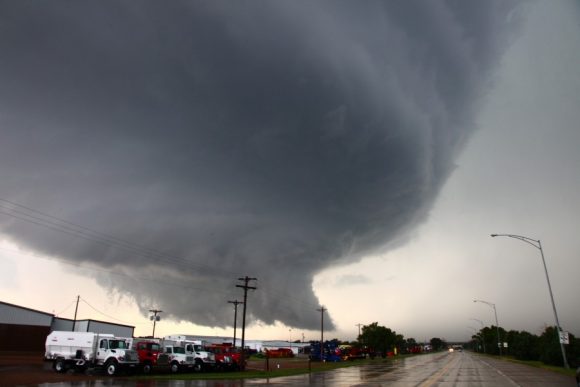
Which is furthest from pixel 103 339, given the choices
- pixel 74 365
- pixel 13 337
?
pixel 13 337

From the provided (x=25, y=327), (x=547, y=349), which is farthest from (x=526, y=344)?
(x=25, y=327)

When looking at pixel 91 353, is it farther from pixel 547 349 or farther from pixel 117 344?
pixel 547 349

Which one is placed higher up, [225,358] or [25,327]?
[25,327]

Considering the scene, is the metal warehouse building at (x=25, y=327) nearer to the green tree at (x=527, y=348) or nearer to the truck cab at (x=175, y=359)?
the truck cab at (x=175, y=359)

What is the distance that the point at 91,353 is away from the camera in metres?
38.2

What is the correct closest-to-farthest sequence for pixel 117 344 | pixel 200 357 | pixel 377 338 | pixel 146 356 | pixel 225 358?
1. pixel 117 344
2. pixel 146 356
3. pixel 200 357
4. pixel 225 358
5. pixel 377 338

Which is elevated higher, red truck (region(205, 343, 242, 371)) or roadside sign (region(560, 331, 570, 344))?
roadside sign (region(560, 331, 570, 344))

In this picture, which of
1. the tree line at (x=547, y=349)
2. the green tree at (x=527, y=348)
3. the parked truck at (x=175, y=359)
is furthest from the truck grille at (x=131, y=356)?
the green tree at (x=527, y=348)

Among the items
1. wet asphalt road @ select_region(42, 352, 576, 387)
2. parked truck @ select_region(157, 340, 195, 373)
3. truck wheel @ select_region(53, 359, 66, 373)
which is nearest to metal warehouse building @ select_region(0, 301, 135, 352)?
truck wheel @ select_region(53, 359, 66, 373)

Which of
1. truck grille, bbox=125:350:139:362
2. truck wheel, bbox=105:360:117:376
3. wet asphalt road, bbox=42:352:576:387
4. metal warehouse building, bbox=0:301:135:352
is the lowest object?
wet asphalt road, bbox=42:352:576:387

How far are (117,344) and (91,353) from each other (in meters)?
2.31

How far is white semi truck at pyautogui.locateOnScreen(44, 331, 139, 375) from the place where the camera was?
37.5 meters

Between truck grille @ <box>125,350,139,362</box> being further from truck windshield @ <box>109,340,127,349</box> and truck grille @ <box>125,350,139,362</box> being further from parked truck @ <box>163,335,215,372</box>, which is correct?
parked truck @ <box>163,335,215,372</box>

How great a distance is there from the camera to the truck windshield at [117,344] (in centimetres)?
3809
